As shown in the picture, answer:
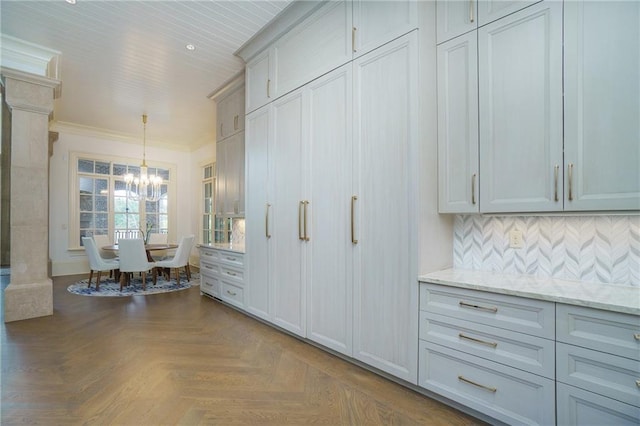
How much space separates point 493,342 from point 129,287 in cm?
566

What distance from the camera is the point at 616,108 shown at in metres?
1.51

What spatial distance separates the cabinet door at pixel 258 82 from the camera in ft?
11.0

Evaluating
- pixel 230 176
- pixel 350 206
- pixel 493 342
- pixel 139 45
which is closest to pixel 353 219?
pixel 350 206

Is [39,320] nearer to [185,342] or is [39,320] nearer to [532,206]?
[185,342]

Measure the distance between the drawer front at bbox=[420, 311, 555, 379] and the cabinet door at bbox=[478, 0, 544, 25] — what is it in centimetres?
187

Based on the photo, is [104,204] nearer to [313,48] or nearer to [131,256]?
[131,256]

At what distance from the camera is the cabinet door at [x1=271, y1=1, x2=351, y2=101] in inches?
98.9

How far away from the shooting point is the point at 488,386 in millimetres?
1716

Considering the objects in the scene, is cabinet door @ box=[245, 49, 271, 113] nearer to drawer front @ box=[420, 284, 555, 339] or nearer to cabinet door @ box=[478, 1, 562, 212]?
cabinet door @ box=[478, 1, 562, 212]

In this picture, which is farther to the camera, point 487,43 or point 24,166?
point 24,166

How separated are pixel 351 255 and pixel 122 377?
1946mm

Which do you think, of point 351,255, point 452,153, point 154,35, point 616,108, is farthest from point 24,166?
point 616,108

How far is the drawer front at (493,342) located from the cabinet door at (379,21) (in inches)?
76.1

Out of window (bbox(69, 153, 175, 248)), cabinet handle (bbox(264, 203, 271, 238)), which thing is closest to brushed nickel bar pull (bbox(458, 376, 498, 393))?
cabinet handle (bbox(264, 203, 271, 238))
